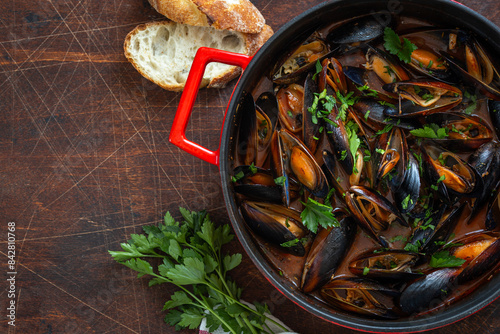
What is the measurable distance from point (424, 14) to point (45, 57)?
2.06 meters

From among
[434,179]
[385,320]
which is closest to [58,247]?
[385,320]

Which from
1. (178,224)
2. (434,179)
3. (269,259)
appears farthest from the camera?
(178,224)

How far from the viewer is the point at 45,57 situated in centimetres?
225

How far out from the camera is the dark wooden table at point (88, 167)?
2213mm

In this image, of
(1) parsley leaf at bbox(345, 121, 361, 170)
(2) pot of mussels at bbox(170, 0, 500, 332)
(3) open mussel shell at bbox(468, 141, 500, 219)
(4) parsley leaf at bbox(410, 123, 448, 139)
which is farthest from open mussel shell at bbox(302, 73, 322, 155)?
(3) open mussel shell at bbox(468, 141, 500, 219)

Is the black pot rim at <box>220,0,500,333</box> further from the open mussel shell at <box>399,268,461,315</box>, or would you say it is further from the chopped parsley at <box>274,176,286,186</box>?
the chopped parsley at <box>274,176,286,186</box>

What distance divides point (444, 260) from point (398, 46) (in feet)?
3.41

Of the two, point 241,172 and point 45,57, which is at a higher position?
point 45,57

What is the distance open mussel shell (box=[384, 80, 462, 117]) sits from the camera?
5.94 feet

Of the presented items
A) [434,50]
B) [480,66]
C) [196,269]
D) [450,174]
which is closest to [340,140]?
[450,174]

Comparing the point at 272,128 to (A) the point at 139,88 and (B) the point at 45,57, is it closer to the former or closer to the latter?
(A) the point at 139,88

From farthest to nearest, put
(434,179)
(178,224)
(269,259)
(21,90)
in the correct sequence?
(21,90) < (178,224) < (269,259) < (434,179)

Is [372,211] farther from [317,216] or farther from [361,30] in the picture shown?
[361,30]

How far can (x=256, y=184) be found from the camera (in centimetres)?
188
